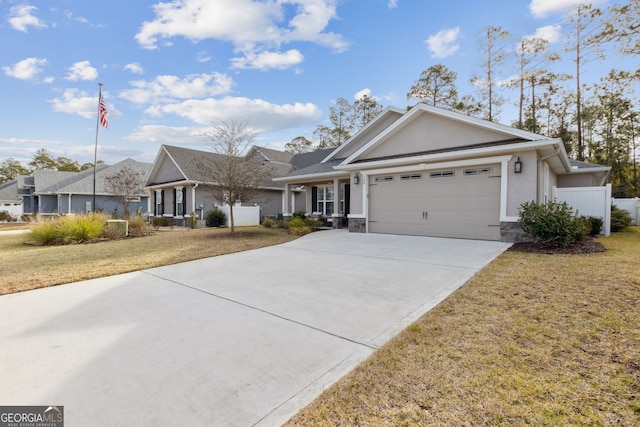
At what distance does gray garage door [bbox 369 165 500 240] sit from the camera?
9805 millimetres

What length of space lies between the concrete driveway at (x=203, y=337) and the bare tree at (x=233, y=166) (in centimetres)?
685

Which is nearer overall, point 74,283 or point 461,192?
point 74,283

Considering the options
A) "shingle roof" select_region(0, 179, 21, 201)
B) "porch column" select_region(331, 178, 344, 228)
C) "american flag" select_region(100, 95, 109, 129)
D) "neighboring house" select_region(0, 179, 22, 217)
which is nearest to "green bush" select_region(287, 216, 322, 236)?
"porch column" select_region(331, 178, 344, 228)

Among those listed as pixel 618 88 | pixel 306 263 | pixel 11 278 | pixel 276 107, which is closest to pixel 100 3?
pixel 11 278

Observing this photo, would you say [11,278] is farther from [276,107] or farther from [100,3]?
[276,107]

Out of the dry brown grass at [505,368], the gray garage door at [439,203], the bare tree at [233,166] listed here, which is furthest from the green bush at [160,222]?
the dry brown grass at [505,368]

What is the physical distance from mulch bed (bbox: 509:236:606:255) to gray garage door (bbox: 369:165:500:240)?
46.4 inches

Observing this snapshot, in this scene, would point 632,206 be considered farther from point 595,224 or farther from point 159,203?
point 159,203

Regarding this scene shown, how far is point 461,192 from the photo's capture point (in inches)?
406

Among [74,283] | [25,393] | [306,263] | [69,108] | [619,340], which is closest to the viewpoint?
[25,393]

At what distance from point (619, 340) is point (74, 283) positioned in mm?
8081

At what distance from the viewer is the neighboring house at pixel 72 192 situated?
27656 mm

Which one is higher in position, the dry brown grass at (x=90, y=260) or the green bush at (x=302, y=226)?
the green bush at (x=302, y=226)

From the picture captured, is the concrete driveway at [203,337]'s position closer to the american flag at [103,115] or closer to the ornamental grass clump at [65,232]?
the ornamental grass clump at [65,232]
